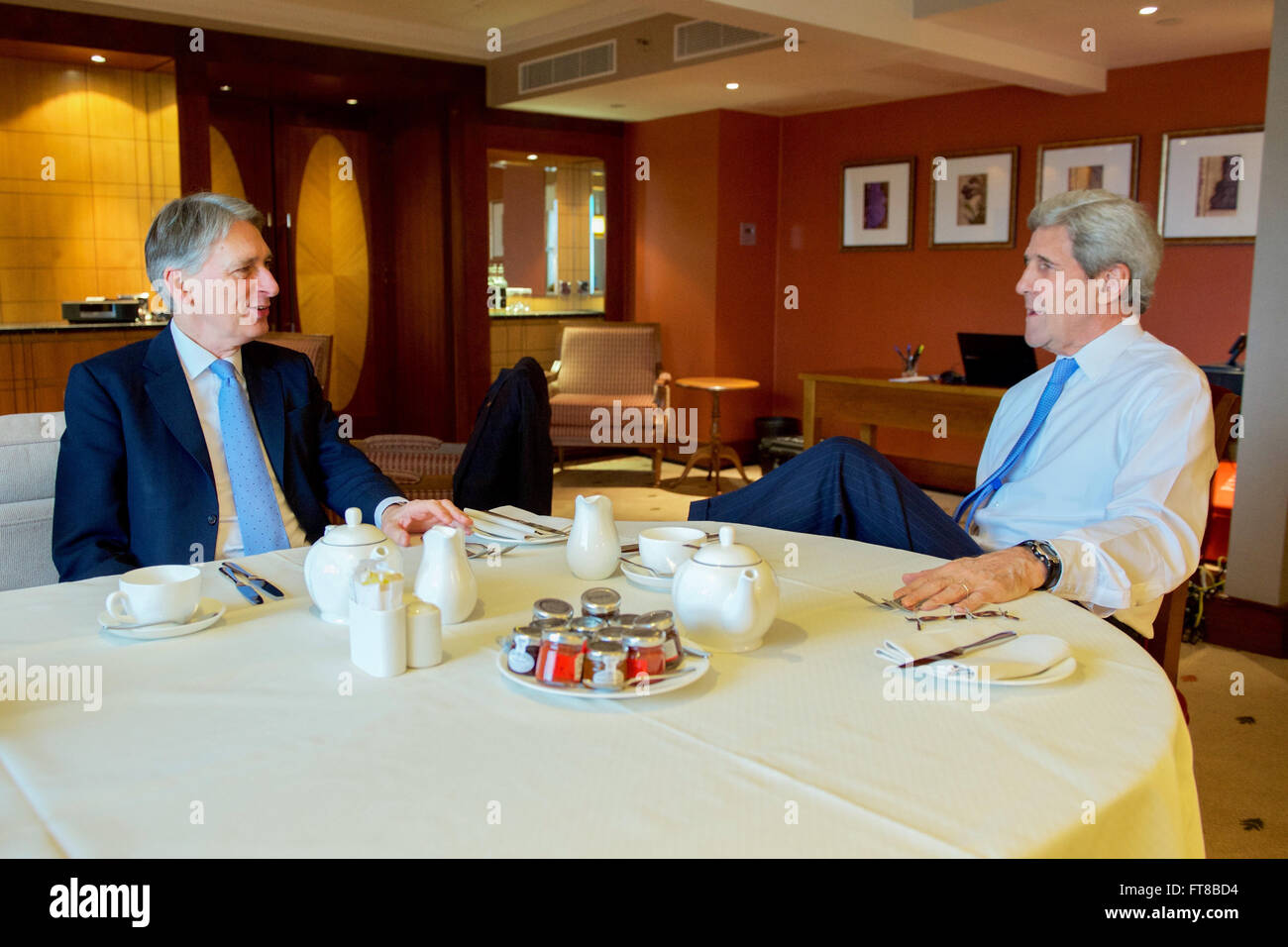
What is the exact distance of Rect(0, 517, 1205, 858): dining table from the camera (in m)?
0.86

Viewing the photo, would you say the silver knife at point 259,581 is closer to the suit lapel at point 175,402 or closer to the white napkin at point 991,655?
the suit lapel at point 175,402

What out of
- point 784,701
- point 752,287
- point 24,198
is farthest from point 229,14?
point 784,701

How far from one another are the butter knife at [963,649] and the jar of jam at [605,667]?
12.9 inches

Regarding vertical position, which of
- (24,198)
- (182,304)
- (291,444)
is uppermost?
(24,198)

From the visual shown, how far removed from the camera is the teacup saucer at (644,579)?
153 cm

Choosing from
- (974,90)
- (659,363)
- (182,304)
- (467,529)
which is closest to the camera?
(467,529)

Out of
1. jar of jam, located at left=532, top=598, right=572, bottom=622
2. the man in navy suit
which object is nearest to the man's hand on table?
the man in navy suit

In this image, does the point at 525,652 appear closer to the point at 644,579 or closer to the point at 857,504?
the point at 644,579

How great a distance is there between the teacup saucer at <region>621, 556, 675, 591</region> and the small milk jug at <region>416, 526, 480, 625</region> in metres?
0.28

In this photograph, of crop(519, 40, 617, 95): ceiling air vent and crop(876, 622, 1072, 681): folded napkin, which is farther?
crop(519, 40, 617, 95): ceiling air vent

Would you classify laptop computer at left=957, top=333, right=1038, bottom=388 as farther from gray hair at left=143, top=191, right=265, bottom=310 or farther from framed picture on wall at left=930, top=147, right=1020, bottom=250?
gray hair at left=143, top=191, right=265, bottom=310

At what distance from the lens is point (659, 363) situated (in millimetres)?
6914
